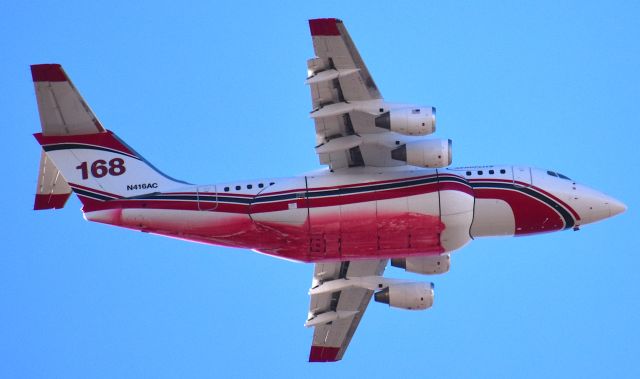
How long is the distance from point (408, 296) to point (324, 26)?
8.00 m

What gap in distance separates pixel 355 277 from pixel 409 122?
19.0 feet

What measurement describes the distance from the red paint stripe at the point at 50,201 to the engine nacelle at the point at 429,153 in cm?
829

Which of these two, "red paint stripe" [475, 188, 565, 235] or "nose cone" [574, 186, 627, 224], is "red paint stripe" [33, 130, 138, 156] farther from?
"nose cone" [574, 186, 627, 224]

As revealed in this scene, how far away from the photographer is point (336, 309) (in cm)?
3688

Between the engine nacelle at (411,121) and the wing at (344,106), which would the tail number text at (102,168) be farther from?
the engine nacelle at (411,121)

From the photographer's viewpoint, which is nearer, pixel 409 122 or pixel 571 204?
pixel 409 122

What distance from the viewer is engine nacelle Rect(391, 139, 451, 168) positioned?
3247 centimetres

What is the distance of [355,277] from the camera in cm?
3622

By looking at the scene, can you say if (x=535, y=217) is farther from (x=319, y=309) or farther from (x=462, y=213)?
(x=319, y=309)

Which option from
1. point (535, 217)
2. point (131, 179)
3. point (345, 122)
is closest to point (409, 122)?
point (345, 122)

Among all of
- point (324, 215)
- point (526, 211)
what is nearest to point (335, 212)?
point (324, 215)

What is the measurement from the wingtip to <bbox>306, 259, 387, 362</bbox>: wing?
716cm

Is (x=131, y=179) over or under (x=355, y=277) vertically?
over

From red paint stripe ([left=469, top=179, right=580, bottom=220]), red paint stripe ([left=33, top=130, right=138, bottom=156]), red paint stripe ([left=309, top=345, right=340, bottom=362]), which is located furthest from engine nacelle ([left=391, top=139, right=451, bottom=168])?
red paint stripe ([left=309, top=345, right=340, bottom=362])
